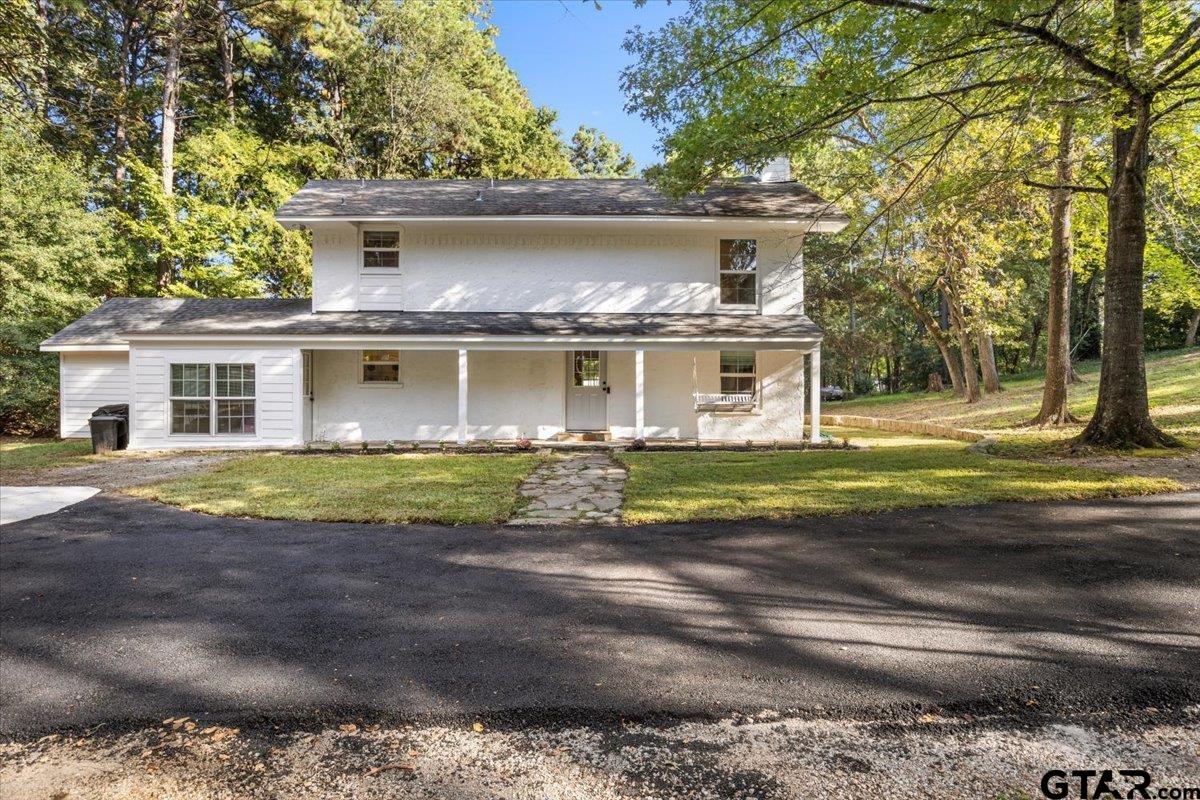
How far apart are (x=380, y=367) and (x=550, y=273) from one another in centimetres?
475

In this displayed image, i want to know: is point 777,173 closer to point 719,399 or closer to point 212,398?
point 719,399

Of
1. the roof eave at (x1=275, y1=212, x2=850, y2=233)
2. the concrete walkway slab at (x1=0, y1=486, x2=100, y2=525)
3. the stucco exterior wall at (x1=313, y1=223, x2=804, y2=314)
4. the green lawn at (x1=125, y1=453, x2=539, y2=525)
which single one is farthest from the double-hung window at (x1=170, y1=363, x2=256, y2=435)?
the concrete walkway slab at (x1=0, y1=486, x2=100, y2=525)

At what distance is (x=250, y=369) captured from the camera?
12859 mm

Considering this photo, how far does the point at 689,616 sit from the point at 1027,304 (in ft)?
95.3

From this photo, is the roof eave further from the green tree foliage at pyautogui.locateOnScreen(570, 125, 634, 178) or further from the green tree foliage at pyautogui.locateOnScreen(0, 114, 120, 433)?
the green tree foliage at pyautogui.locateOnScreen(570, 125, 634, 178)

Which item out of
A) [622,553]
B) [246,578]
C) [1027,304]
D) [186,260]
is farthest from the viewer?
[1027,304]

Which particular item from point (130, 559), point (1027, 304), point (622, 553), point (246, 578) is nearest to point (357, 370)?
point (130, 559)

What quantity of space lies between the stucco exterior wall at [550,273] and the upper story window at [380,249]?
182 mm

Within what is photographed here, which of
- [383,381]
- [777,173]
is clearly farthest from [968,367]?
[383,381]

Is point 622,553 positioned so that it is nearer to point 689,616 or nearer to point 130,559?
point 689,616

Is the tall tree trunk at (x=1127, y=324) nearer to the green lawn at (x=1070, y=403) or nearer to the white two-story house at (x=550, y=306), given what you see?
the green lawn at (x=1070, y=403)

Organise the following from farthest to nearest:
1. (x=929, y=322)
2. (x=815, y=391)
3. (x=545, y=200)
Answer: (x=929, y=322) → (x=545, y=200) → (x=815, y=391)

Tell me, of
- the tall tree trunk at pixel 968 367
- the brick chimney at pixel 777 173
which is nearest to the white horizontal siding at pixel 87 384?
the brick chimney at pixel 777 173

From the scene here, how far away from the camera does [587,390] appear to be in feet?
46.8
